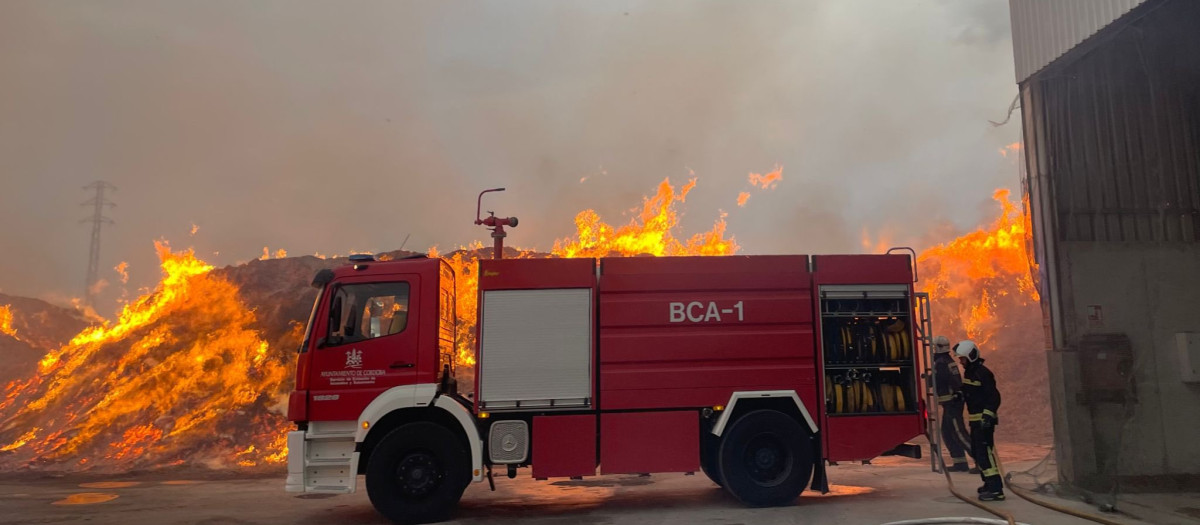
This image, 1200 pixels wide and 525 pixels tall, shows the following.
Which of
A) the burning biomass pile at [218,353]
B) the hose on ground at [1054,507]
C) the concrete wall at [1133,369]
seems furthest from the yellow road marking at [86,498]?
the concrete wall at [1133,369]

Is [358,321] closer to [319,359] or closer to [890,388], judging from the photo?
[319,359]

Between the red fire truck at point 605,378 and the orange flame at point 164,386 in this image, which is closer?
the red fire truck at point 605,378

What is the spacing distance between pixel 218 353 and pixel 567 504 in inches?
585

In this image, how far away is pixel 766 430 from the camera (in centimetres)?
760

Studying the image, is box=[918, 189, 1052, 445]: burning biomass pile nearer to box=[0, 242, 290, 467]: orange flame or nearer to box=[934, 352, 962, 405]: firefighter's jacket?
box=[934, 352, 962, 405]: firefighter's jacket

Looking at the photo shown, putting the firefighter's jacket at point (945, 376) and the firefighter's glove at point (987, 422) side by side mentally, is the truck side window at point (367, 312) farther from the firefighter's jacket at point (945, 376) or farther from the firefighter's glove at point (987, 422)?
the firefighter's jacket at point (945, 376)

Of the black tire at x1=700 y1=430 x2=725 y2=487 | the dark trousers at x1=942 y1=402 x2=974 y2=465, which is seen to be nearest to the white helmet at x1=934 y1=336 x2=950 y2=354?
the dark trousers at x1=942 y1=402 x2=974 y2=465

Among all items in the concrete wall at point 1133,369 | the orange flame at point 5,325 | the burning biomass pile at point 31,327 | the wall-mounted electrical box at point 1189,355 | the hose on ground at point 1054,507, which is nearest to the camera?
the hose on ground at point 1054,507

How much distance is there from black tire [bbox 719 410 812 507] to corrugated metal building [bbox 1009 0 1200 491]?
3.72m

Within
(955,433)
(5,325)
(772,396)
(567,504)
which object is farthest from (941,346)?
(5,325)

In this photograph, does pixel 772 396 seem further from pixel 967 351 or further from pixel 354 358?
pixel 354 358

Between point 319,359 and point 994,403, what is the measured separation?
25.5ft

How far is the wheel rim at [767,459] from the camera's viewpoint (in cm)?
760

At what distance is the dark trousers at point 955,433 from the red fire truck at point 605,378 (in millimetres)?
2513
